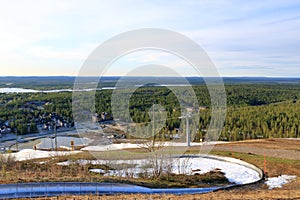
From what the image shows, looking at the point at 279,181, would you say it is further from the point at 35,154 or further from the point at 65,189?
the point at 35,154

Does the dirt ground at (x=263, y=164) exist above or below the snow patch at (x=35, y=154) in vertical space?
above

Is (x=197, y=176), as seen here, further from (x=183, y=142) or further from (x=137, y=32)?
(x=183, y=142)

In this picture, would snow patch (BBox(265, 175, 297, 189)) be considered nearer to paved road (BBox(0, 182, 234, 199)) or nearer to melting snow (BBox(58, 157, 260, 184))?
melting snow (BBox(58, 157, 260, 184))

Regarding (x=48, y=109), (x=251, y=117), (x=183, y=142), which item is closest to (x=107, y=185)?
(x=183, y=142)

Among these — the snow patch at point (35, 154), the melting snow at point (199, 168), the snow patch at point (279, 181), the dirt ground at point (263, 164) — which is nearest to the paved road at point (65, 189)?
the dirt ground at point (263, 164)

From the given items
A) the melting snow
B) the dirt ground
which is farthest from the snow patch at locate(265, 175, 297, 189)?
the melting snow

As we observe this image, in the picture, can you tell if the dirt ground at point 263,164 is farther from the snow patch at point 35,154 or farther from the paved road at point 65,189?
the snow patch at point 35,154

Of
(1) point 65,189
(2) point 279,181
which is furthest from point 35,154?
(2) point 279,181
